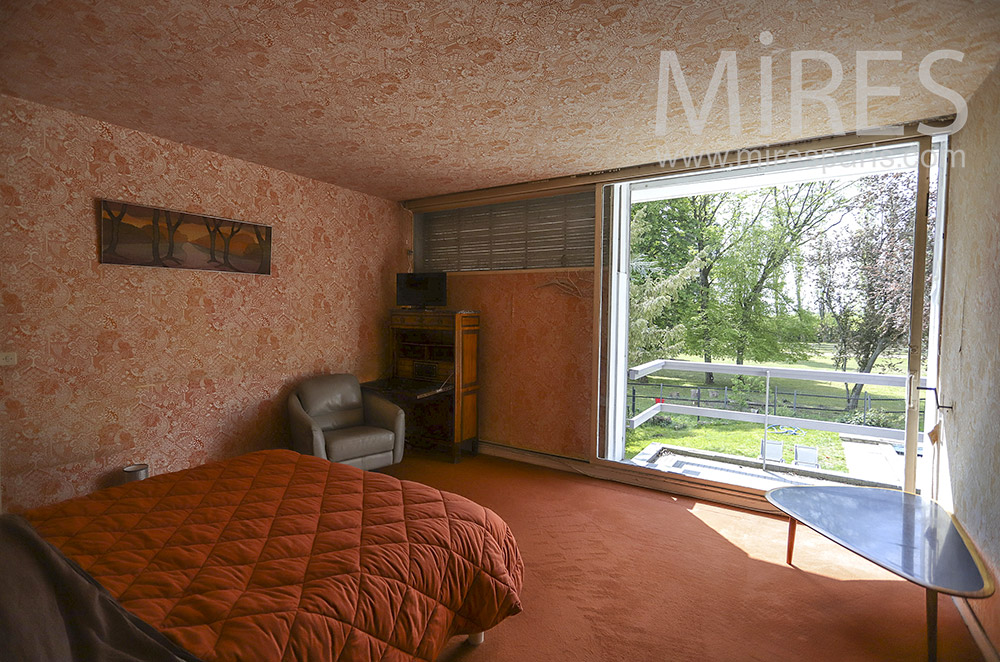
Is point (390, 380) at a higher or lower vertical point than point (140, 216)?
lower

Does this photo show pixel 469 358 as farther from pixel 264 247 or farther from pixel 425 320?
pixel 264 247

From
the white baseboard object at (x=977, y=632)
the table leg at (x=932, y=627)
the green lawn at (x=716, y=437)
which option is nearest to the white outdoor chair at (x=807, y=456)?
the green lawn at (x=716, y=437)

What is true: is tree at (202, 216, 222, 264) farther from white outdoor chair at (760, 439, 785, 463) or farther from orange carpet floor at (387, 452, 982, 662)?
white outdoor chair at (760, 439, 785, 463)

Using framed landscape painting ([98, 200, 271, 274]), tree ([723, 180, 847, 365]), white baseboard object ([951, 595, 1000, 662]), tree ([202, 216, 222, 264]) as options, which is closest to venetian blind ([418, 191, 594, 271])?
framed landscape painting ([98, 200, 271, 274])

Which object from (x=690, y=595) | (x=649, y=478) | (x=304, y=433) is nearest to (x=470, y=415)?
(x=304, y=433)

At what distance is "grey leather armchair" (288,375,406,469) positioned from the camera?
3471 mm

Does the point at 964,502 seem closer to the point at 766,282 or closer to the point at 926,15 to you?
the point at 926,15

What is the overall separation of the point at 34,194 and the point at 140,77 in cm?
112

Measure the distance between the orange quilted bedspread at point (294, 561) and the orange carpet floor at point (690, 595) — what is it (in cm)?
43

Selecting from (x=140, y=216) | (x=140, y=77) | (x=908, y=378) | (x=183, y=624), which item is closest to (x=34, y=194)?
(x=140, y=216)

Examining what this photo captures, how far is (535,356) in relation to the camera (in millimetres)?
4379

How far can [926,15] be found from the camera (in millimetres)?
1667

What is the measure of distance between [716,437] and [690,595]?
15.0 feet

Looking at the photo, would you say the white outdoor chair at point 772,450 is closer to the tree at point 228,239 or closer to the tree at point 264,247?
the tree at point 264,247
